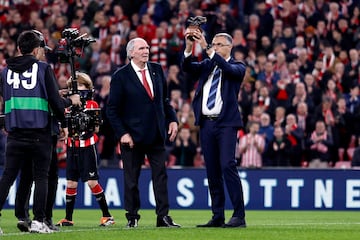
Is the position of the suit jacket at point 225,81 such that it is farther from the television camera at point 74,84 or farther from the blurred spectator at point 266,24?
the blurred spectator at point 266,24

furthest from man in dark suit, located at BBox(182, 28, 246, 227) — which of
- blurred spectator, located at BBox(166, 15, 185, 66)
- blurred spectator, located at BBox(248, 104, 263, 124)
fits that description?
blurred spectator, located at BBox(166, 15, 185, 66)

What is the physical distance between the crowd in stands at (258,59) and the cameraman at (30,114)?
10.1 m

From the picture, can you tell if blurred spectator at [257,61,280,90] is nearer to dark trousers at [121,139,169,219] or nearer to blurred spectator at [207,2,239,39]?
blurred spectator at [207,2,239,39]

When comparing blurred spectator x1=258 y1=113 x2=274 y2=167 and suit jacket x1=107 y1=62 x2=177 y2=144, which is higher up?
suit jacket x1=107 y1=62 x2=177 y2=144

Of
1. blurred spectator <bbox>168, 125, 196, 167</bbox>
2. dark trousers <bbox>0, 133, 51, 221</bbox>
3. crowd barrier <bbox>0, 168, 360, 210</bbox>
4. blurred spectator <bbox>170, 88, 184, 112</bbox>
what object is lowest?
crowd barrier <bbox>0, 168, 360, 210</bbox>

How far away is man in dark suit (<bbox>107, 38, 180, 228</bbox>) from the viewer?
578 inches

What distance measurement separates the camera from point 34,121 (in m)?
13.5

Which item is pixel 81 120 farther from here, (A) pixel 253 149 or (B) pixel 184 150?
(B) pixel 184 150

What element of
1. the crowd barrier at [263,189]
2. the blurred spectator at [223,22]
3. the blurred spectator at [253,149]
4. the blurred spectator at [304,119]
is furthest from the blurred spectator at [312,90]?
the crowd barrier at [263,189]

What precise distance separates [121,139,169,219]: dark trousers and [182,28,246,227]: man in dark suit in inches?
23.8

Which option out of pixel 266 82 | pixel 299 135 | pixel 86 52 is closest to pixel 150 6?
pixel 86 52

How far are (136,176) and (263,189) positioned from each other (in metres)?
7.87

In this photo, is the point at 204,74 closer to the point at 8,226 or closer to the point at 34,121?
the point at 34,121

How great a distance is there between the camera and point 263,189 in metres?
22.3
